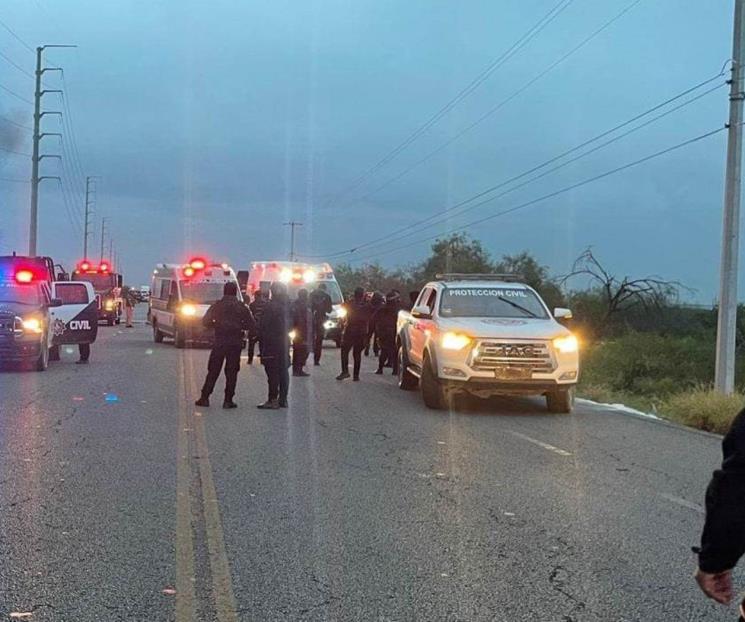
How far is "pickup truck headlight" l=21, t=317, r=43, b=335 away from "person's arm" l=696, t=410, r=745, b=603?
16550 mm

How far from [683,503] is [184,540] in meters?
4.12

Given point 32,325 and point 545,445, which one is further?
point 32,325

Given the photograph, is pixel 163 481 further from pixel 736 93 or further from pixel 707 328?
pixel 707 328

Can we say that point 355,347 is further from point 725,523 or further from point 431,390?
point 725,523

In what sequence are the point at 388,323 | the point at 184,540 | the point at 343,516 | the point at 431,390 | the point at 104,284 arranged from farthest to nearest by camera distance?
the point at 104,284, the point at 388,323, the point at 431,390, the point at 343,516, the point at 184,540

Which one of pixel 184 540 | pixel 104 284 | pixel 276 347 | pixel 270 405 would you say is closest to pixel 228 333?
pixel 276 347

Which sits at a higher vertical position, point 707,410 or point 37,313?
point 37,313

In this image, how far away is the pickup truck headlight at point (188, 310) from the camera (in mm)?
25188

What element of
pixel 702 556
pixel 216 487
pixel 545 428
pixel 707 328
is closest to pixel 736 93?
pixel 545 428

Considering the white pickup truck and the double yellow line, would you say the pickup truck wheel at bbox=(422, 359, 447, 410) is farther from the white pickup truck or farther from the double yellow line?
the double yellow line

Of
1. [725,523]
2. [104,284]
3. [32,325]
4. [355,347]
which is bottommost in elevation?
[355,347]

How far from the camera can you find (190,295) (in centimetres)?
2552

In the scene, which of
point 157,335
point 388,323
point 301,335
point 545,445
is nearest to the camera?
point 545,445

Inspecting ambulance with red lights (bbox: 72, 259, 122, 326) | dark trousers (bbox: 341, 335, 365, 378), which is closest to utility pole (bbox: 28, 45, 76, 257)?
ambulance with red lights (bbox: 72, 259, 122, 326)
